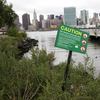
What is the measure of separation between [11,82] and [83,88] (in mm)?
1973

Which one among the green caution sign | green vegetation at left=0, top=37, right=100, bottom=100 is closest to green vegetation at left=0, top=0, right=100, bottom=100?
green vegetation at left=0, top=37, right=100, bottom=100

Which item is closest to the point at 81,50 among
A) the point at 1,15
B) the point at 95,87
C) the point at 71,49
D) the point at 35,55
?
the point at 71,49

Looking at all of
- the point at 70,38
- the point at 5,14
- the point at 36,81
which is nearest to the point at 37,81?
the point at 36,81

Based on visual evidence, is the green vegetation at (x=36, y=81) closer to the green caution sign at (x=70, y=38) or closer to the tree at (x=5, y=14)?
the green caution sign at (x=70, y=38)

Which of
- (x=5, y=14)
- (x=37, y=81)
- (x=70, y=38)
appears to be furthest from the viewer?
(x=5, y=14)

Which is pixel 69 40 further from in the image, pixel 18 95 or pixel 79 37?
pixel 18 95

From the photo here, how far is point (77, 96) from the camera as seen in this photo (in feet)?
26.3

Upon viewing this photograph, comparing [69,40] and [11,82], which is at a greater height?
[69,40]

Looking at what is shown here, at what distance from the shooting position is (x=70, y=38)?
823cm

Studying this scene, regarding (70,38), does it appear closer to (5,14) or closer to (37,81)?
(37,81)

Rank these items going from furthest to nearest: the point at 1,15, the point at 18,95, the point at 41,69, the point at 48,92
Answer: the point at 1,15
the point at 41,69
the point at 18,95
the point at 48,92

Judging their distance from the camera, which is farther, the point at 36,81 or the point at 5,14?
the point at 5,14

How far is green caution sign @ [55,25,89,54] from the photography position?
817 cm

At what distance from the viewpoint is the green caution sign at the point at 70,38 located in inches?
322
